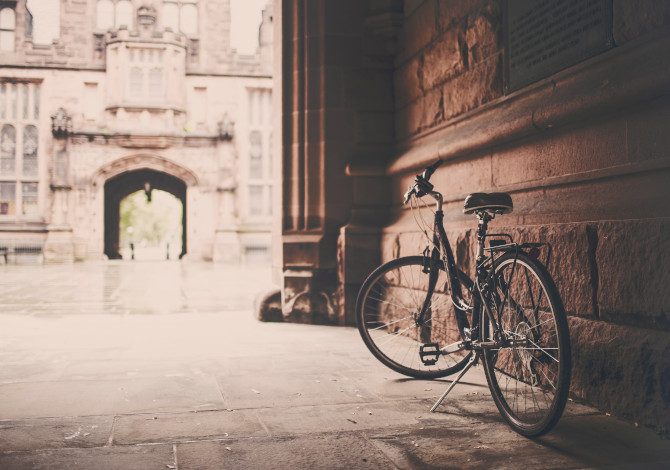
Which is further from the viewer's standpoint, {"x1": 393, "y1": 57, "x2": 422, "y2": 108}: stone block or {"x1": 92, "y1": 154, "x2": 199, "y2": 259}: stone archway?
{"x1": 92, "y1": 154, "x2": 199, "y2": 259}: stone archway

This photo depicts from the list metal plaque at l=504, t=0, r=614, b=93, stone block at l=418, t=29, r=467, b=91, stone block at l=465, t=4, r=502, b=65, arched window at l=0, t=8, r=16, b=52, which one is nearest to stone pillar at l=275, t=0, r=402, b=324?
stone block at l=418, t=29, r=467, b=91

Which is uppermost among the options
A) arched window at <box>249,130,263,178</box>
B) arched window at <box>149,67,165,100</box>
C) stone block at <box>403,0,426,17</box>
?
arched window at <box>149,67,165,100</box>

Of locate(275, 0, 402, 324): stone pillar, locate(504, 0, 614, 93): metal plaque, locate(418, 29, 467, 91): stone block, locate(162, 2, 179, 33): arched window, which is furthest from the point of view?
locate(162, 2, 179, 33): arched window

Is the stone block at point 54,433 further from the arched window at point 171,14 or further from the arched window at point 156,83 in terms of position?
the arched window at point 171,14

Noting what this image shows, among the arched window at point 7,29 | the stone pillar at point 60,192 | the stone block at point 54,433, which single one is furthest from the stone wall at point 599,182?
the arched window at point 7,29

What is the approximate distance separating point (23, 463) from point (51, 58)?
88.8 ft

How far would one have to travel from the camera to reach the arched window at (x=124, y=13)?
2742cm

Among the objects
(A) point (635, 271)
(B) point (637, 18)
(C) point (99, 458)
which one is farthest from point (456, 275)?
(C) point (99, 458)

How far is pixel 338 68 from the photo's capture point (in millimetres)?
6695

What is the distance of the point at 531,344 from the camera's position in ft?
9.60

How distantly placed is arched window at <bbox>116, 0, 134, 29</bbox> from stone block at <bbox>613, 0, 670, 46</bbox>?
26.9 metres

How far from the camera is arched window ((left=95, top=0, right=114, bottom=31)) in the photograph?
89.7 feet

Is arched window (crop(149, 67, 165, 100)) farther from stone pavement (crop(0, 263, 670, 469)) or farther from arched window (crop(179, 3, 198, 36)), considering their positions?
stone pavement (crop(0, 263, 670, 469))

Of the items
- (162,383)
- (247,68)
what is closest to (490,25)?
(162,383)
